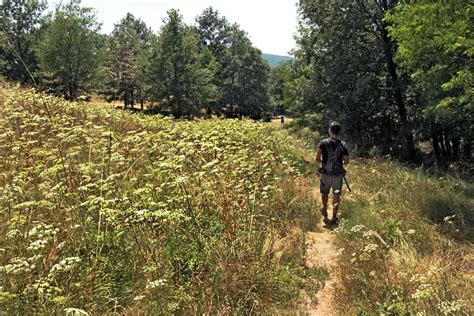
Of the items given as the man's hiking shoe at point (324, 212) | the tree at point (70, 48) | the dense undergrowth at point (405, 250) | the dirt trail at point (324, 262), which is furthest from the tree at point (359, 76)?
the tree at point (70, 48)

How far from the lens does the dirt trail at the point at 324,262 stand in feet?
14.8

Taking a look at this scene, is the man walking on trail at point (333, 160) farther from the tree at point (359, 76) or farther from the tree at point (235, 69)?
the tree at point (235, 69)

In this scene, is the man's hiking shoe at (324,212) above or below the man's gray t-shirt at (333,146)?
below

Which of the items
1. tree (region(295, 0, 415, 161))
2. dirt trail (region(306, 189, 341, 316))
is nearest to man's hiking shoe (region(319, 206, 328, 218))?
dirt trail (region(306, 189, 341, 316))

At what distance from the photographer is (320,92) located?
901 inches

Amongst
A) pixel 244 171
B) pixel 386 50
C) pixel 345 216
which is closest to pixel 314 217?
pixel 345 216

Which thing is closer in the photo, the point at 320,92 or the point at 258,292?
the point at 258,292

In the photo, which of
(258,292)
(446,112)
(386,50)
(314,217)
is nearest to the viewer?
(258,292)

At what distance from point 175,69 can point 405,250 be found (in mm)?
35815

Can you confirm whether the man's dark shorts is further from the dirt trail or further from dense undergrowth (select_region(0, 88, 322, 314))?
dense undergrowth (select_region(0, 88, 322, 314))

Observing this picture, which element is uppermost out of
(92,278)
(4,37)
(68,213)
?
(4,37)

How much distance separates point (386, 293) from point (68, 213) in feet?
12.4

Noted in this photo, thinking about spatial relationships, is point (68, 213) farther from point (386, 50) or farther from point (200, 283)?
point (386, 50)

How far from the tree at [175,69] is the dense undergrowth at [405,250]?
100 ft
